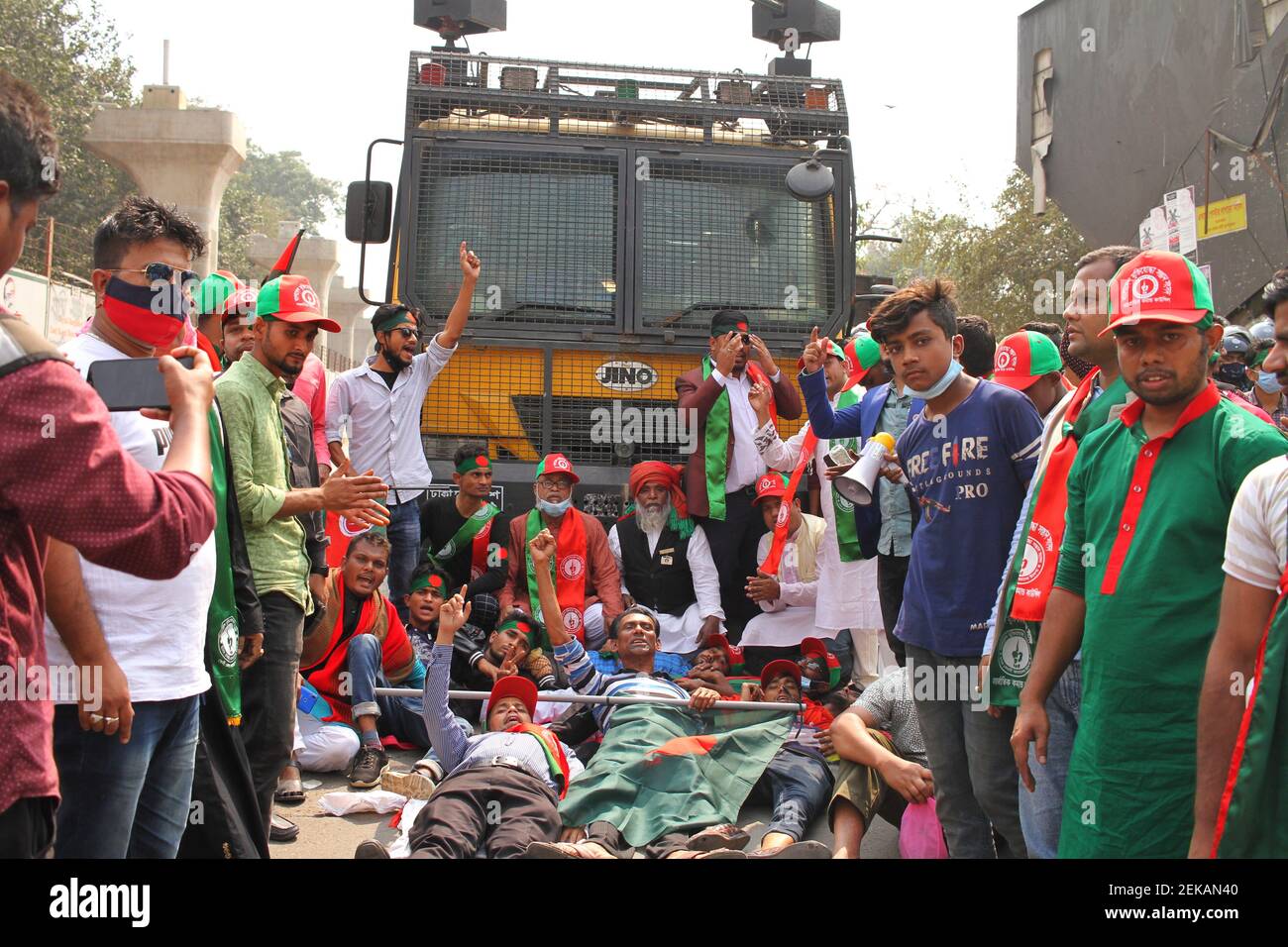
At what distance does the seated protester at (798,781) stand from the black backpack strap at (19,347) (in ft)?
11.5

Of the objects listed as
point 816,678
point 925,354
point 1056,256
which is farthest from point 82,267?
point 925,354

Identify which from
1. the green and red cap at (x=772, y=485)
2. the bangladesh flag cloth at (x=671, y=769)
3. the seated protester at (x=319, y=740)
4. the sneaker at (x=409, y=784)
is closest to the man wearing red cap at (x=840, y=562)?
the green and red cap at (x=772, y=485)

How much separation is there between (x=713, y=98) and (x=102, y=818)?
6734mm

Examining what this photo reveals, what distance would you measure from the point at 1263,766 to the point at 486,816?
11.1 ft

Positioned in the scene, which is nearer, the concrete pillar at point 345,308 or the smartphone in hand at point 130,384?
the smartphone in hand at point 130,384

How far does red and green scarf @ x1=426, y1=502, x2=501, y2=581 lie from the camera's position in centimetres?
773

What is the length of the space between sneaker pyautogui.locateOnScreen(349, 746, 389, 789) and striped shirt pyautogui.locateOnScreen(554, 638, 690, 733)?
1.03 meters

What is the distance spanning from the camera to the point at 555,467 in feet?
25.2

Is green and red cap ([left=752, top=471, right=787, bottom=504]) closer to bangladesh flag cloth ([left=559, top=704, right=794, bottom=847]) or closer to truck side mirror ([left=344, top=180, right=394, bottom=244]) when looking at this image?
bangladesh flag cloth ([left=559, top=704, right=794, bottom=847])

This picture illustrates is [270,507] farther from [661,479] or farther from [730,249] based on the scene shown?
[730,249]

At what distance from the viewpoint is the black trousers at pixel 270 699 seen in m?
4.16

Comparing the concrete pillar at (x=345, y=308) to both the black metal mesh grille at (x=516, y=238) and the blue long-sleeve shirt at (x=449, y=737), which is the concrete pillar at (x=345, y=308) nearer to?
the black metal mesh grille at (x=516, y=238)

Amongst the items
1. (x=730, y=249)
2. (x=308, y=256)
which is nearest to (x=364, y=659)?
(x=730, y=249)

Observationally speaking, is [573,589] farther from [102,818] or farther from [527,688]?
[102,818]
